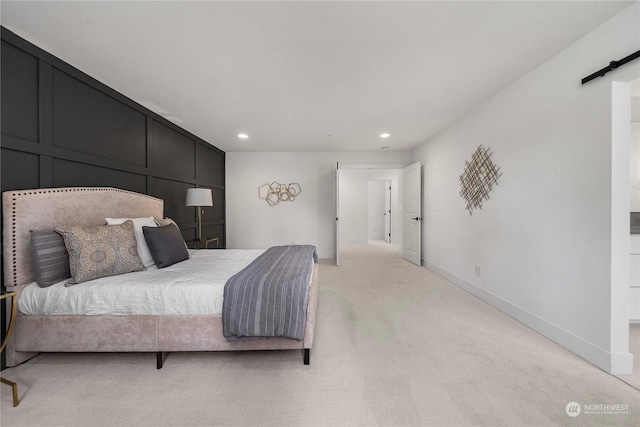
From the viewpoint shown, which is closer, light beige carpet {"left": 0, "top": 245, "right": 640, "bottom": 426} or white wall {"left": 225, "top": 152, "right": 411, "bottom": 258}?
light beige carpet {"left": 0, "top": 245, "right": 640, "bottom": 426}

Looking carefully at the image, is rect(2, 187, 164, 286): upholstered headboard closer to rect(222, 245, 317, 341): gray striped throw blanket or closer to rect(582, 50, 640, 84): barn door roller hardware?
rect(222, 245, 317, 341): gray striped throw blanket

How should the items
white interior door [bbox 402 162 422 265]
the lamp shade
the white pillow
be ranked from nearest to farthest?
1. the white pillow
2. the lamp shade
3. white interior door [bbox 402 162 422 265]

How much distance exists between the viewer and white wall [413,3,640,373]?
5.70 ft

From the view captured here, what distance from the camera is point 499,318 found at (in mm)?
2559

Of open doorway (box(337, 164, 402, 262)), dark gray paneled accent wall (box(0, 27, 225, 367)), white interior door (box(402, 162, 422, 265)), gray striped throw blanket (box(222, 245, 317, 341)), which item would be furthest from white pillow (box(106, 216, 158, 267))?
open doorway (box(337, 164, 402, 262))

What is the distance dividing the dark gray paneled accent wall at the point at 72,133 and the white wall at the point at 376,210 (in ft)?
21.4

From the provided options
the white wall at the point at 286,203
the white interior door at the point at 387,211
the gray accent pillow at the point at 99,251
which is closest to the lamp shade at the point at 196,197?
the gray accent pillow at the point at 99,251

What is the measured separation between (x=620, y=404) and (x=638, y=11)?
2.38 meters

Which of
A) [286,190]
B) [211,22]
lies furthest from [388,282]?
[211,22]

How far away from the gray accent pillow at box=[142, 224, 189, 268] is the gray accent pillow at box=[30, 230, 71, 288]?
1.89 ft

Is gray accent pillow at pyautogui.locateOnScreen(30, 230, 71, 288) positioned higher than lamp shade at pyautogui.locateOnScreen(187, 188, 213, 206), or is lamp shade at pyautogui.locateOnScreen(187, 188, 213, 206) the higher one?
lamp shade at pyautogui.locateOnScreen(187, 188, 213, 206)

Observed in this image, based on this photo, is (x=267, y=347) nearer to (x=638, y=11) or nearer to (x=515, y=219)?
(x=515, y=219)

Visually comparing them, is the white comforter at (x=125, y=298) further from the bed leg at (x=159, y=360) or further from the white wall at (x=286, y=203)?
the white wall at (x=286, y=203)

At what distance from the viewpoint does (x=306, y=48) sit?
198cm
